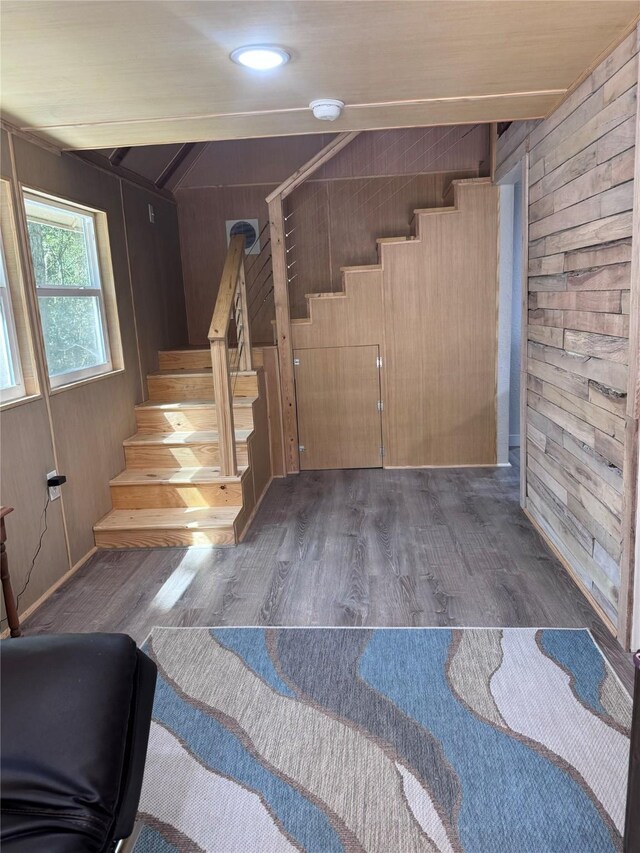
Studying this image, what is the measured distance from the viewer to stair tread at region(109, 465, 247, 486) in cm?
388

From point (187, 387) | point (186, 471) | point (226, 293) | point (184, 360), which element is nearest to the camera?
point (226, 293)

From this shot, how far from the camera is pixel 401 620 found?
275 cm

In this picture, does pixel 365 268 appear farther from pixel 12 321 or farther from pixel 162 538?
pixel 12 321

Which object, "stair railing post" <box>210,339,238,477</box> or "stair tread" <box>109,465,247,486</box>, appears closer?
"stair railing post" <box>210,339,238,477</box>

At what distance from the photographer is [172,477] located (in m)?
3.98

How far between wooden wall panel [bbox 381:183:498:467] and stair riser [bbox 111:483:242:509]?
1.70 m

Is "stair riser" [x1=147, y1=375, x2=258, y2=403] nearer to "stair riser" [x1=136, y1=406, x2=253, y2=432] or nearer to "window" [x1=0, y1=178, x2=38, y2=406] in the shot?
"stair riser" [x1=136, y1=406, x2=253, y2=432]

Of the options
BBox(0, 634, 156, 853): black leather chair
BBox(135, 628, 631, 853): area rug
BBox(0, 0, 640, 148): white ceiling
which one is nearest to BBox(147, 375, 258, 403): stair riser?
BBox(0, 0, 640, 148): white ceiling

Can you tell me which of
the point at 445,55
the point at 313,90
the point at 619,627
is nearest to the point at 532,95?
the point at 445,55

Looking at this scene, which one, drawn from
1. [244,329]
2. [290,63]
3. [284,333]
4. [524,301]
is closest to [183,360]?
[244,329]

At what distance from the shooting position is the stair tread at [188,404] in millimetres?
4371

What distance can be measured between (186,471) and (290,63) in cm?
254

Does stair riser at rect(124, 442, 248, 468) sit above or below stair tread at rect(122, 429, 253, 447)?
below

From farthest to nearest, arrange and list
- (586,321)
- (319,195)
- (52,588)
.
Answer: (319,195) < (52,588) < (586,321)
